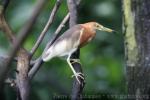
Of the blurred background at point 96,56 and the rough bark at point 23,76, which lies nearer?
the rough bark at point 23,76

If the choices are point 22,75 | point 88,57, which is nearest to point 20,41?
point 22,75

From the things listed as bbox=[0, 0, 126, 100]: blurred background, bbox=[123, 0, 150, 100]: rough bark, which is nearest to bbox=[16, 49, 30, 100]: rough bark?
bbox=[123, 0, 150, 100]: rough bark

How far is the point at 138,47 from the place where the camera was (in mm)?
1417

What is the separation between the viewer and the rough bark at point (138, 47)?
54.7 inches

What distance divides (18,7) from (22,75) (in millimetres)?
A: 1636

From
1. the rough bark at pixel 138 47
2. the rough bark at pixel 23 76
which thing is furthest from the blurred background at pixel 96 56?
the rough bark at pixel 23 76

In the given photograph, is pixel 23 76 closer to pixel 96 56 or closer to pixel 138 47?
pixel 138 47

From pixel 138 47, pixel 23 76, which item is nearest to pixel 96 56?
pixel 138 47

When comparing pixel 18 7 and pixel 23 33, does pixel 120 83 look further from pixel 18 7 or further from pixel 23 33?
pixel 23 33

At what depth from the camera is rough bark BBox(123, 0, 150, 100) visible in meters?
1.39

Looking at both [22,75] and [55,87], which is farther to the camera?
[55,87]

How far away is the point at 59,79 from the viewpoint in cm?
291

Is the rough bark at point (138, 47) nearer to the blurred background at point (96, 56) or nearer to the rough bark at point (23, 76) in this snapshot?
the rough bark at point (23, 76)

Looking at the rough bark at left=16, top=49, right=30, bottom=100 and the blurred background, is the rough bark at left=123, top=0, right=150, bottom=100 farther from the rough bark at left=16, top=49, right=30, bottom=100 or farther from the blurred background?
the blurred background
